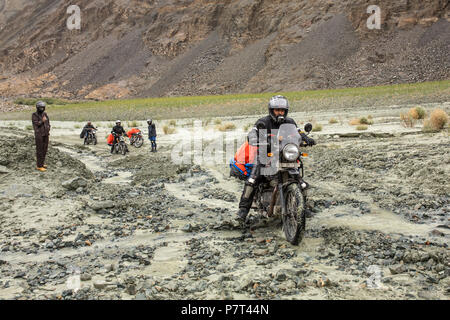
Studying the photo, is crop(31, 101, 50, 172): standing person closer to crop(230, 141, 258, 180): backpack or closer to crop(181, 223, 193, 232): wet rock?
crop(181, 223, 193, 232): wet rock

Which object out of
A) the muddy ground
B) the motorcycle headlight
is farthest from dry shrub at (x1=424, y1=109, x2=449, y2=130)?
the motorcycle headlight

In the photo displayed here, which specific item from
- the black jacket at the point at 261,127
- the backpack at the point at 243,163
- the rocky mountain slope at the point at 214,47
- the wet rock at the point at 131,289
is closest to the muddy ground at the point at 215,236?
the wet rock at the point at 131,289

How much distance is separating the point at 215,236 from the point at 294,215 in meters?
1.44

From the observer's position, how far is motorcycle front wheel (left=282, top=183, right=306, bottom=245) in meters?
5.41

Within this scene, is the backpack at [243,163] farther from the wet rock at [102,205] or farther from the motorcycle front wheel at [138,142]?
the motorcycle front wheel at [138,142]

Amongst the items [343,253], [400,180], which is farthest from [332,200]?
[343,253]

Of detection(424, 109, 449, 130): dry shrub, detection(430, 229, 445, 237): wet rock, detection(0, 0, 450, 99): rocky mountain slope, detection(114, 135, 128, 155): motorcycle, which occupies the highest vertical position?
detection(0, 0, 450, 99): rocky mountain slope

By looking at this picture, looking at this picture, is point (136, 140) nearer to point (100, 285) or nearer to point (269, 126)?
point (269, 126)

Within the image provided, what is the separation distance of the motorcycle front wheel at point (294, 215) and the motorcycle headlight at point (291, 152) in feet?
1.30

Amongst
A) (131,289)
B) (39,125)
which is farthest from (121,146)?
(131,289)

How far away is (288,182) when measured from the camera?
5605mm

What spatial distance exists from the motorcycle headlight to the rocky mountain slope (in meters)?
84.1
